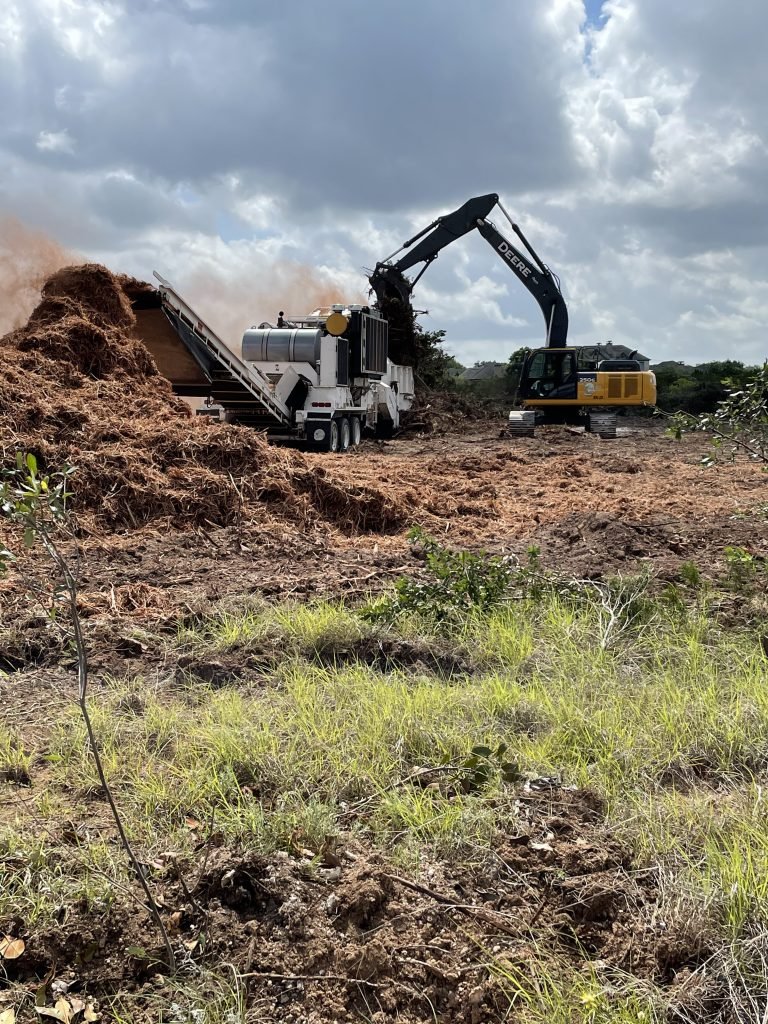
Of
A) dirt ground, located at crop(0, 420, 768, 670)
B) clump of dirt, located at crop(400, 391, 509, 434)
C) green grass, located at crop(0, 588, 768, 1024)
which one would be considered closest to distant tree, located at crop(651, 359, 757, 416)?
clump of dirt, located at crop(400, 391, 509, 434)

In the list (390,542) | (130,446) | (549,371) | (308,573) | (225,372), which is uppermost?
(549,371)

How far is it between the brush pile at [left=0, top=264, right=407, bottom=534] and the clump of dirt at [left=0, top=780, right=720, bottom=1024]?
6434 millimetres

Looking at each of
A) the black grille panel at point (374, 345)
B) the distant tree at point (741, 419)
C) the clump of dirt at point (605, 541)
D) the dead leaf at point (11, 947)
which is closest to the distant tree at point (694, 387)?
the black grille panel at point (374, 345)

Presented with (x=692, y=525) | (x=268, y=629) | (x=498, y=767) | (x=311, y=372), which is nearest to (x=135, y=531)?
(x=268, y=629)

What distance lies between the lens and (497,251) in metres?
26.6

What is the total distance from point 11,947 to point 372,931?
1028mm

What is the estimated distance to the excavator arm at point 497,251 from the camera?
26.0m

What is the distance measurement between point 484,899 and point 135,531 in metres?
6.87

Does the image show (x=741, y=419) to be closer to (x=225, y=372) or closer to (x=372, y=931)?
(x=372, y=931)

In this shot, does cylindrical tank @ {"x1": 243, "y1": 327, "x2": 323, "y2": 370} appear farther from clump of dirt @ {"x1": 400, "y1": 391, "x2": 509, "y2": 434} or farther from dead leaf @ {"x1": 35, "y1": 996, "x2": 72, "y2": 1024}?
dead leaf @ {"x1": 35, "y1": 996, "x2": 72, "y2": 1024}

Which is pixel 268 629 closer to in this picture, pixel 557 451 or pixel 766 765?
pixel 766 765

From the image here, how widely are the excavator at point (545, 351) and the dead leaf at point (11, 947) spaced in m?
22.8

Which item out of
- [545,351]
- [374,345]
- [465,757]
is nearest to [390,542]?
[465,757]

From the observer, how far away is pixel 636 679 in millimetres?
4484
